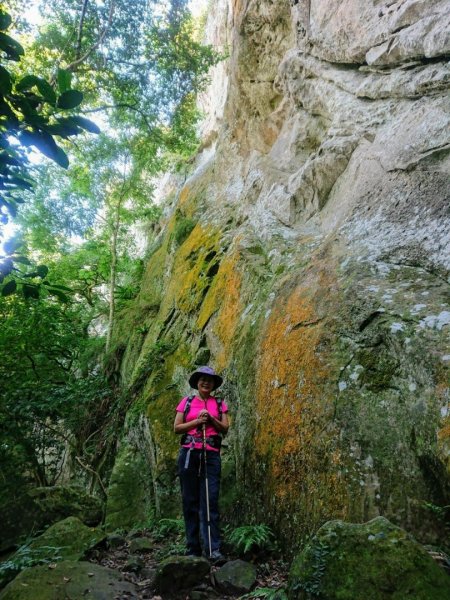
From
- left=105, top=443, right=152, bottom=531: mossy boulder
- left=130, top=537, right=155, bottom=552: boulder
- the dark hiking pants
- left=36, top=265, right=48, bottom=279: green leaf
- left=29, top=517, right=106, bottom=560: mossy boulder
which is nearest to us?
left=36, top=265, right=48, bottom=279: green leaf

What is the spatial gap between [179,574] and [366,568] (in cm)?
198

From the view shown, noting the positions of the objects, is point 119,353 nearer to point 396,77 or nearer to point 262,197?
point 262,197

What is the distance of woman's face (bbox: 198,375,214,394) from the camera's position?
551 cm

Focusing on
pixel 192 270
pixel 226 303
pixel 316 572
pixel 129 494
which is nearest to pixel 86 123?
pixel 316 572

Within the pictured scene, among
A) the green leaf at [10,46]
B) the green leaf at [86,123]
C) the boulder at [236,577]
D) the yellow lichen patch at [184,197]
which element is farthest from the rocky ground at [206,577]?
the yellow lichen patch at [184,197]

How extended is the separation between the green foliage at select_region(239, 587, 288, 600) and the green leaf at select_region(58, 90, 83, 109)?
401 cm

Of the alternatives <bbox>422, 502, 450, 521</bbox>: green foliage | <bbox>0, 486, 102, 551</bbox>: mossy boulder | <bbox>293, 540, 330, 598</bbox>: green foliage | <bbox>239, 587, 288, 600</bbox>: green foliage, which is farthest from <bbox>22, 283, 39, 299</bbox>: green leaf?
<bbox>0, 486, 102, 551</bbox>: mossy boulder

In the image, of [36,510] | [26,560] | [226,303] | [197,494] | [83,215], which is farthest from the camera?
[83,215]

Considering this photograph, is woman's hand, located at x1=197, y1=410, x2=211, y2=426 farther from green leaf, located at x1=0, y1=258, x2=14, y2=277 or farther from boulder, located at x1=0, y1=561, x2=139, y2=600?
green leaf, located at x1=0, y1=258, x2=14, y2=277

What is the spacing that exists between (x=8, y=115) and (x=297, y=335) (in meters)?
4.26

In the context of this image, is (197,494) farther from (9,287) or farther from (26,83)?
(26,83)

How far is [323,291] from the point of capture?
5695 millimetres

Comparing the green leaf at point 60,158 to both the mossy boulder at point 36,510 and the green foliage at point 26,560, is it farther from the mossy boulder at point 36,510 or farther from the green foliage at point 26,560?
the mossy boulder at point 36,510

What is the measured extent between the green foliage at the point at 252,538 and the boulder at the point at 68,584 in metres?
1.23
